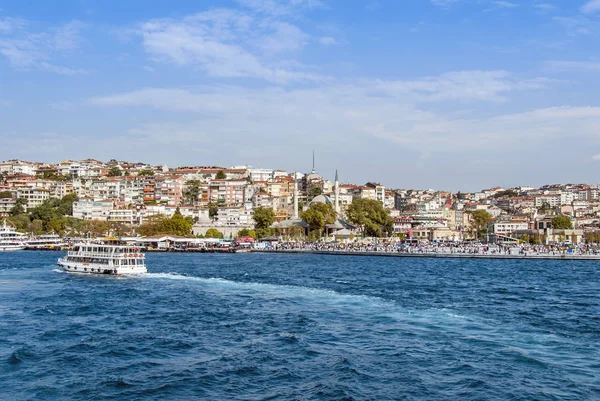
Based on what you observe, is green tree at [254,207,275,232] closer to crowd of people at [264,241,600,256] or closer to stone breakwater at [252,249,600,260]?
crowd of people at [264,241,600,256]

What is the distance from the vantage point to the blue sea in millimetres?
12680

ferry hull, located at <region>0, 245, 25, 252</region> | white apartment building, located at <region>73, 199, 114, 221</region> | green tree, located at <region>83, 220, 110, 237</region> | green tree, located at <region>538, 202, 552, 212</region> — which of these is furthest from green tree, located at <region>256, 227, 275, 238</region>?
green tree, located at <region>538, 202, 552, 212</region>

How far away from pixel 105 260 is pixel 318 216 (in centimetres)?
4370

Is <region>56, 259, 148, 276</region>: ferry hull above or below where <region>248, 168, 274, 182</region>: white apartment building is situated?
below

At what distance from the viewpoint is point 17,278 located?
32.2 m

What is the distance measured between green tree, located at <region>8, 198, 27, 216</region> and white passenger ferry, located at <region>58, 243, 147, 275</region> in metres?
55.0

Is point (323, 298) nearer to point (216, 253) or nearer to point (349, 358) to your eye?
point (349, 358)

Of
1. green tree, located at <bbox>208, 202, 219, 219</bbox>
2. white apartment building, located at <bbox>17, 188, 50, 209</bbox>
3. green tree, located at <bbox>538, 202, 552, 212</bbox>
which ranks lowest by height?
green tree, located at <bbox>208, 202, 219, 219</bbox>

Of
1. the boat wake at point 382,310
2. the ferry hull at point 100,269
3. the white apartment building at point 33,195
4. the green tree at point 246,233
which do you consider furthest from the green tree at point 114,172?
the boat wake at point 382,310

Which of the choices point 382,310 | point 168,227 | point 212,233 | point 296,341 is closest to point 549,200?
point 212,233

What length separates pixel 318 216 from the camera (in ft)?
250

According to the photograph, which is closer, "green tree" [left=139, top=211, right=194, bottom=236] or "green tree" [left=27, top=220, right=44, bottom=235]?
"green tree" [left=139, top=211, right=194, bottom=236]

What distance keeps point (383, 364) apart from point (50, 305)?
13.7 metres

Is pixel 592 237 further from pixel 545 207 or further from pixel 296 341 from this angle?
pixel 296 341
